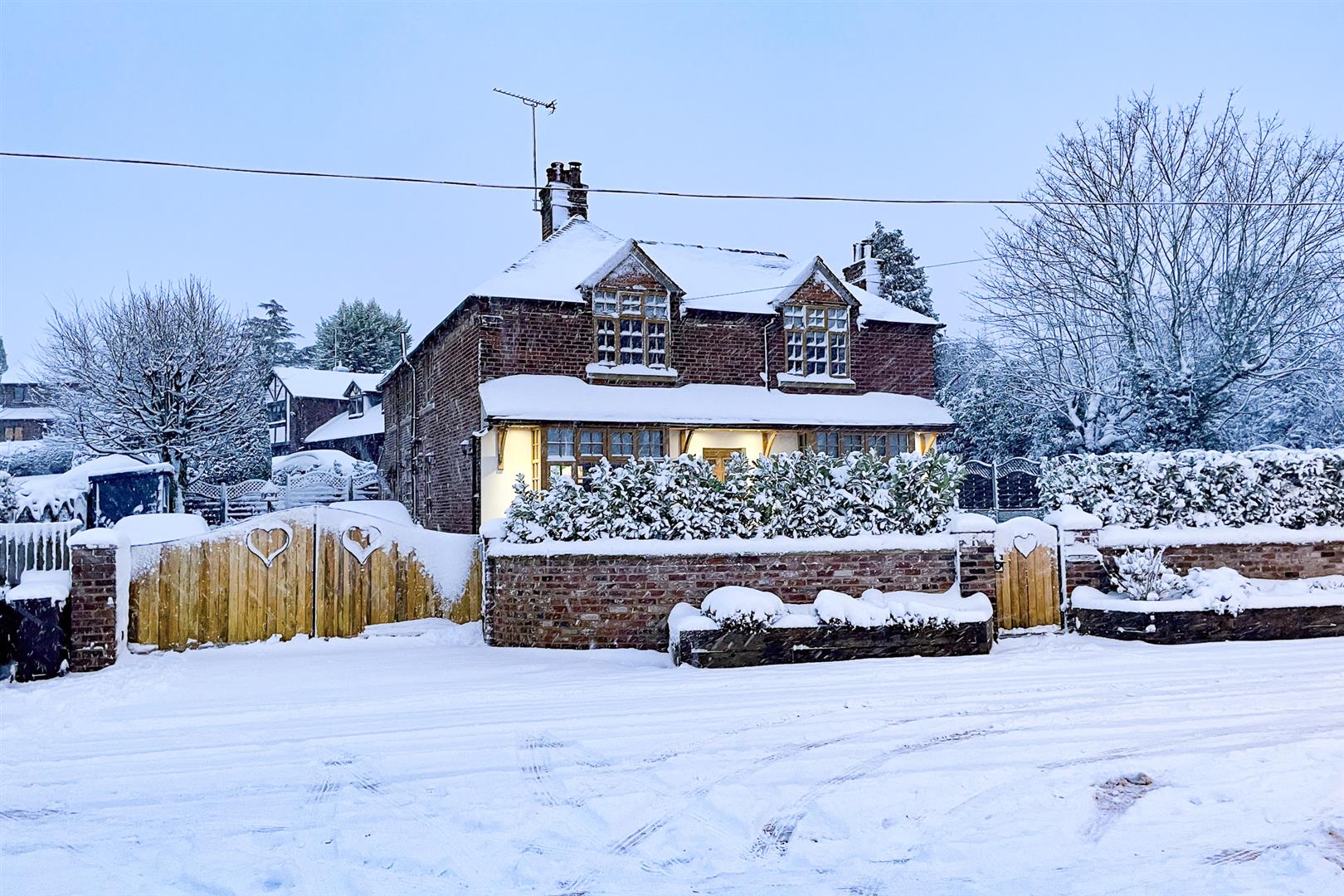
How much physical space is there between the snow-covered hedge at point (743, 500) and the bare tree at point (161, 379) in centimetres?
1914

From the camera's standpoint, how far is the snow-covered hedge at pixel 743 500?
10.1 metres

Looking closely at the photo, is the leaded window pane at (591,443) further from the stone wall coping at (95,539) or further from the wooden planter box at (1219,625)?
the wooden planter box at (1219,625)

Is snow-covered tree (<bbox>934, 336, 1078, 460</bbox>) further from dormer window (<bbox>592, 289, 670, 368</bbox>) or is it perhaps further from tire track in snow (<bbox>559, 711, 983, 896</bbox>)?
tire track in snow (<bbox>559, 711, 983, 896</bbox>)

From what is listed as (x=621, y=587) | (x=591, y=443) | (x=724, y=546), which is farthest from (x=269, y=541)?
(x=591, y=443)

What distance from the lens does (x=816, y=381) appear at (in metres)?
20.8

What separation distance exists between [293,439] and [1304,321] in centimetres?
4515

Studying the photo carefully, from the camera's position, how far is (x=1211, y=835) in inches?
181

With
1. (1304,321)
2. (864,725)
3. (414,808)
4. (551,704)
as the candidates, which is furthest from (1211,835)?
(1304,321)

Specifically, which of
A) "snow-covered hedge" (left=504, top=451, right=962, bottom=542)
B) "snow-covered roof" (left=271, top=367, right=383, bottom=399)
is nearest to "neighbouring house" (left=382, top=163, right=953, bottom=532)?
"snow-covered hedge" (left=504, top=451, right=962, bottom=542)

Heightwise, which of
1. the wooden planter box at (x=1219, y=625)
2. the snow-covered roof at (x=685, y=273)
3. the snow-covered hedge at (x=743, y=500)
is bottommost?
the wooden planter box at (x=1219, y=625)

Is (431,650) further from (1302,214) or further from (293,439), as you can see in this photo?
(293,439)

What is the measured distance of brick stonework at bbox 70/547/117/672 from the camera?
30.0ft

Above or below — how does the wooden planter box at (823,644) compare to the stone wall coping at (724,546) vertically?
below

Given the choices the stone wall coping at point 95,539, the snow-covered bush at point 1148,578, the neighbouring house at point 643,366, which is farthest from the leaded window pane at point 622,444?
the stone wall coping at point 95,539
